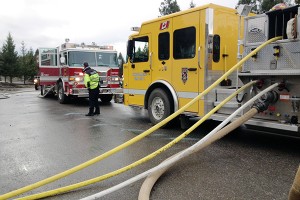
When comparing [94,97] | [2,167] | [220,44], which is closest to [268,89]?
[220,44]

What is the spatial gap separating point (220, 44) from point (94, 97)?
5.02 meters

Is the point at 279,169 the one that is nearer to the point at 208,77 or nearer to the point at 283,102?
the point at 283,102

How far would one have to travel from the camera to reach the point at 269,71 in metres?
5.10

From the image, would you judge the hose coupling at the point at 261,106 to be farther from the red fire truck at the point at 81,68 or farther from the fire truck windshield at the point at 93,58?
the fire truck windshield at the point at 93,58

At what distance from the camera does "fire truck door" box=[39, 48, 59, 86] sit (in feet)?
50.0

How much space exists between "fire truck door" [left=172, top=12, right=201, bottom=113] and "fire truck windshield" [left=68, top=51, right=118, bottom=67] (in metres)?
7.20

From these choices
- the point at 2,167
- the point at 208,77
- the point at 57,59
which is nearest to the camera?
the point at 2,167

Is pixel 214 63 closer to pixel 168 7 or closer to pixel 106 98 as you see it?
pixel 106 98

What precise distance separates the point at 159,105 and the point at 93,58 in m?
6.93

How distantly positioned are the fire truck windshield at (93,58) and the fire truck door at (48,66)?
220 cm

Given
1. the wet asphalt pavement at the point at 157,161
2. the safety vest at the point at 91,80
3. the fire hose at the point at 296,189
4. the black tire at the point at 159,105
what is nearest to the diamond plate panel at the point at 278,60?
the wet asphalt pavement at the point at 157,161

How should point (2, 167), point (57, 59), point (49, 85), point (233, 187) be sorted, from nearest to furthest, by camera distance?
point (233, 187) → point (2, 167) → point (57, 59) → point (49, 85)

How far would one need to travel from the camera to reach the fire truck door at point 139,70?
7.96m

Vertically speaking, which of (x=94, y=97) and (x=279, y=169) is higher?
(x=94, y=97)
